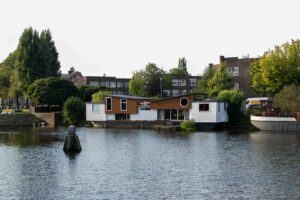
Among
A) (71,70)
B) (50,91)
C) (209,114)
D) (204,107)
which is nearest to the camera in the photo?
(209,114)

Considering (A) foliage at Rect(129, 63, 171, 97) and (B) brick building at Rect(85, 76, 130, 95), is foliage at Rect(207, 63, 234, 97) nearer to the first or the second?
(A) foliage at Rect(129, 63, 171, 97)

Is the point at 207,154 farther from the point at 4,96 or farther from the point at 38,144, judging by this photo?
the point at 4,96

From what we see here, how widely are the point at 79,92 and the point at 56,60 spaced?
1622cm

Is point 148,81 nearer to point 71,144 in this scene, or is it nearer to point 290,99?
point 290,99

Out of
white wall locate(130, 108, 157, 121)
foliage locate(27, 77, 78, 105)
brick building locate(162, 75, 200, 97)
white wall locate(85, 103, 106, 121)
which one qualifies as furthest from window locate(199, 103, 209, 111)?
brick building locate(162, 75, 200, 97)

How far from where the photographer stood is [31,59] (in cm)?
10938

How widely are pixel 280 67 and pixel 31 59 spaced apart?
54136 mm

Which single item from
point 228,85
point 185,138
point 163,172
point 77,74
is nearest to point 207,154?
point 163,172

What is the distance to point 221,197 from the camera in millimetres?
29969

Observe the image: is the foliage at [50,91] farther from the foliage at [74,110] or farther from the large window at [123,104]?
the large window at [123,104]

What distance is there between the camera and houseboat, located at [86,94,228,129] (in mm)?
79688

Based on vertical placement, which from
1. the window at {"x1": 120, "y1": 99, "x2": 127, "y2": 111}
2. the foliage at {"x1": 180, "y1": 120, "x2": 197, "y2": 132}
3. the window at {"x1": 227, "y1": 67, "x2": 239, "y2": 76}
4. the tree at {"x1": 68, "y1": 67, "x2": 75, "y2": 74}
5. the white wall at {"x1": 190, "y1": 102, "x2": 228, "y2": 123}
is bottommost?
the foliage at {"x1": 180, "y1": 120, "x2": 197, "y2": 132}

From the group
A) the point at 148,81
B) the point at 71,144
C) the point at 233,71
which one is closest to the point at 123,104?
the point at 233,71

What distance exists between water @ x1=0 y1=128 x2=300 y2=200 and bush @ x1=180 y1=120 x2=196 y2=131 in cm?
1593
